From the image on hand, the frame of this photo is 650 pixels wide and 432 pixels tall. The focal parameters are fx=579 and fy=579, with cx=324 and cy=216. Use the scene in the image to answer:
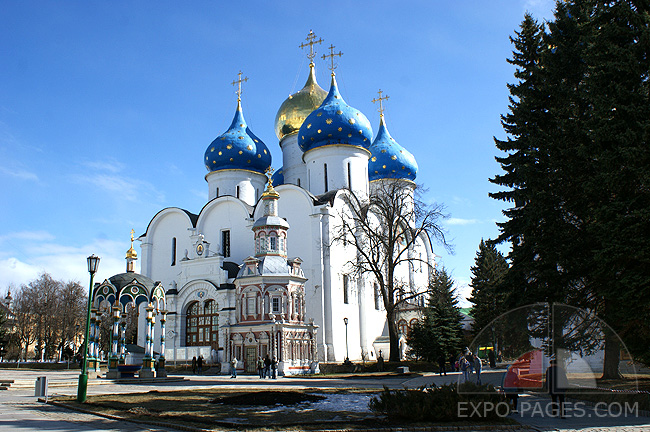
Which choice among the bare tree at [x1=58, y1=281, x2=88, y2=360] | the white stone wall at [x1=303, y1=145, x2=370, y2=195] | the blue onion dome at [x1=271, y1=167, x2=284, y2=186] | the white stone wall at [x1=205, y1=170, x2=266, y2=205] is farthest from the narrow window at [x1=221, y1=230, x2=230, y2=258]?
the bare tree at [x1=58, y1=281, x2=88, y2=360]

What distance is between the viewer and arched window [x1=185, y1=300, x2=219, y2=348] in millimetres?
30297

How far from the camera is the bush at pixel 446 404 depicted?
334 inches

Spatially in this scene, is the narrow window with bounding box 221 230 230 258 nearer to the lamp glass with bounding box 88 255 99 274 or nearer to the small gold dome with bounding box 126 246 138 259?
the small gold dome with bounding box 126 246 138 259

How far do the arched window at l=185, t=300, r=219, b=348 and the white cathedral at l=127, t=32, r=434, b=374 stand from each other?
0.05 meters

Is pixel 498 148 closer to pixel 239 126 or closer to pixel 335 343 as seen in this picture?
pixel 335 343

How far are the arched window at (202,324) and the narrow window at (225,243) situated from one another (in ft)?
11.2

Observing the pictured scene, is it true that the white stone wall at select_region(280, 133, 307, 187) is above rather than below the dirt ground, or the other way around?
above

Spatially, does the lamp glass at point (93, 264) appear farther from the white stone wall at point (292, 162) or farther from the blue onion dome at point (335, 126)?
the white stone wall at point (292, 162)

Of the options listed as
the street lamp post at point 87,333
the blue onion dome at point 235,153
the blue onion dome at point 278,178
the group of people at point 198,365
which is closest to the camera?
the street lamp post at point 87,333

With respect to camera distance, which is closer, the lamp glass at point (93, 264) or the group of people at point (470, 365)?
the group of people at point (470, 365)

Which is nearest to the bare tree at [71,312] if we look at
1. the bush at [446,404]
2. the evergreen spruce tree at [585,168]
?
the evergreen spruce tree at [585,168]

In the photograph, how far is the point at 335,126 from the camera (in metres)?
32.5

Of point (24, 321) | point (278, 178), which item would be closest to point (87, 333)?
point (278, 178)

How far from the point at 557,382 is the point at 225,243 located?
2570 cm
